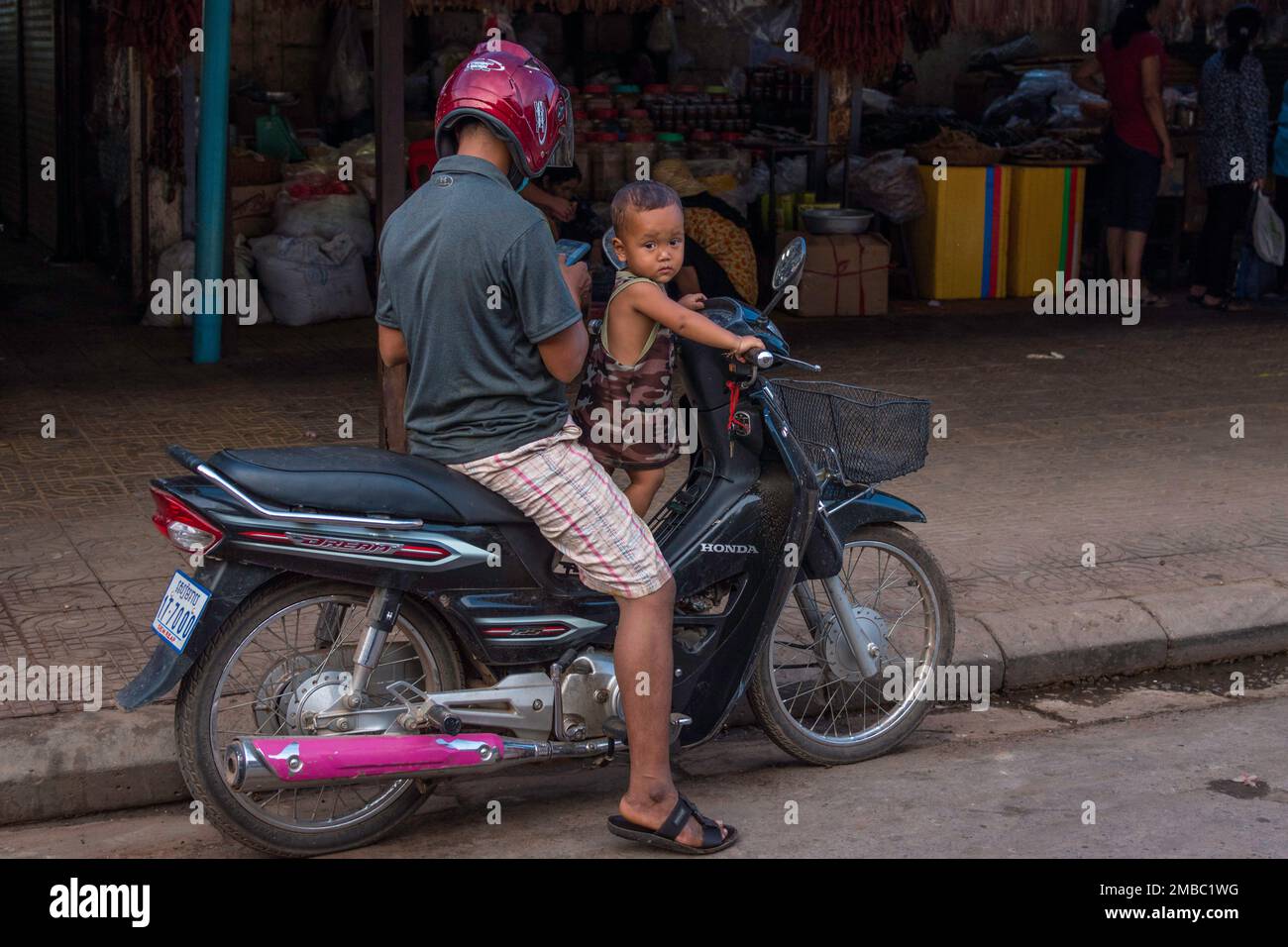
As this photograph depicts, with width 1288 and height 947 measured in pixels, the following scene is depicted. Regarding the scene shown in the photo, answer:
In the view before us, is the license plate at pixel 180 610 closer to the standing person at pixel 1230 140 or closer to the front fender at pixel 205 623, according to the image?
the front fender at pixel 205 623

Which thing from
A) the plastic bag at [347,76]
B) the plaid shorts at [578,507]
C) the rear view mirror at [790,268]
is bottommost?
the plaid shorts at [578,507]

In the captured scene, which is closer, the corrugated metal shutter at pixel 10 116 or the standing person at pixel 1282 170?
the standing person at pixel 1282 170

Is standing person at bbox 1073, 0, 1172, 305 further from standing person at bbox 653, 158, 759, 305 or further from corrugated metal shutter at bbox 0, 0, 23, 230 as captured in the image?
corrugated metal shutter at bbox 0, 0, 23, 230

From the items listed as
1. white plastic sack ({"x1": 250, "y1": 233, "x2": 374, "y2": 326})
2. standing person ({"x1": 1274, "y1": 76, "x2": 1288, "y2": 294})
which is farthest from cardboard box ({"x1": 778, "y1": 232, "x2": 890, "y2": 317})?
standing person ({"x1": 1274, "y1": 76, "x2": 1288, "y2": 294})

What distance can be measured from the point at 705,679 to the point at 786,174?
8645mm

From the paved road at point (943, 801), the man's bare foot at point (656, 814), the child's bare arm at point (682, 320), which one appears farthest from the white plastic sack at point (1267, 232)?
the man's bare foot at point (656, 814)

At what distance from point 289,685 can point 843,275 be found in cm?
772

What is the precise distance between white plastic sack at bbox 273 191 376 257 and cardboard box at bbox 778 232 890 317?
2762 mm

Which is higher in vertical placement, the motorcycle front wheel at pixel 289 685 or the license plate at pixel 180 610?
the license plate at pixel 180 610

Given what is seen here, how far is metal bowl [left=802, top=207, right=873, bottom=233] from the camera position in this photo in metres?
11.3

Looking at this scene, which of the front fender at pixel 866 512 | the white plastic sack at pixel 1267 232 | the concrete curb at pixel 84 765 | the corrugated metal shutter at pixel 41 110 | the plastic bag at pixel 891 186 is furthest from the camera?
the corrugated metal shutter at pixel 41 110

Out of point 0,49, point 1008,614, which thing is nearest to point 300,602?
point 1008,614

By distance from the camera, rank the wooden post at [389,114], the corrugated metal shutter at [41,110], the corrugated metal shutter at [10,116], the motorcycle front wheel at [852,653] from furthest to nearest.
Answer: the corrugated metal shutter at [10,116], the corrugated metal shutter at [41,110], the wooden post at [389,114], the motorcycle front wheel at [852,653]

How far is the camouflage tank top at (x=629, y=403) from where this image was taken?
4.13 meters
